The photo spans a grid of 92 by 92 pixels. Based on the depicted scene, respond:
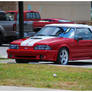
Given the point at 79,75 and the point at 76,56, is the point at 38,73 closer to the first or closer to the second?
the point at 79,75

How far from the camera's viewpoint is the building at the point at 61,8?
43.3 m

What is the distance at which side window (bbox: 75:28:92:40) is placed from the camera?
1610cm

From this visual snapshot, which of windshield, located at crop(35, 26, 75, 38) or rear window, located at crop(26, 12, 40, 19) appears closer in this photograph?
windshield, located at crop(35, 26, 75, 38)

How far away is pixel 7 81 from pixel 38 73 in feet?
4.67

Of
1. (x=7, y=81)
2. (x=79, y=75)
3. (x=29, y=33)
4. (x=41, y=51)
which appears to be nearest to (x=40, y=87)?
(x=7, y=81)

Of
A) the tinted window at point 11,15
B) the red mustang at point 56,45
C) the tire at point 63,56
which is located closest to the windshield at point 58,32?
the red mustang at point 56,45

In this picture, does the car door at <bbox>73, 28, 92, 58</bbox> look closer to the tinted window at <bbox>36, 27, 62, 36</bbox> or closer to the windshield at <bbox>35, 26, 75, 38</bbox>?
the windshield at <bbox>35, 26, 75, 38</bbox>

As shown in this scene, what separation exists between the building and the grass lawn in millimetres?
30542

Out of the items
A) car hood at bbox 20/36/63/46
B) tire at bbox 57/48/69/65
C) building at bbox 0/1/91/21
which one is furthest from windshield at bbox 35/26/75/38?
building at bbox 0/1/91/21

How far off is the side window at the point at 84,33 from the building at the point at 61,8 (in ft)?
88.0

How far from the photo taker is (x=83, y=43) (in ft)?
52.6

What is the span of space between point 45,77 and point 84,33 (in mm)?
5449

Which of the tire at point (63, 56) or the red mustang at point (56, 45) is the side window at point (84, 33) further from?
the tire at point (63, 56)

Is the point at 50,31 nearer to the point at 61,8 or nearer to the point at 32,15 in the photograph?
the point at 32,15
